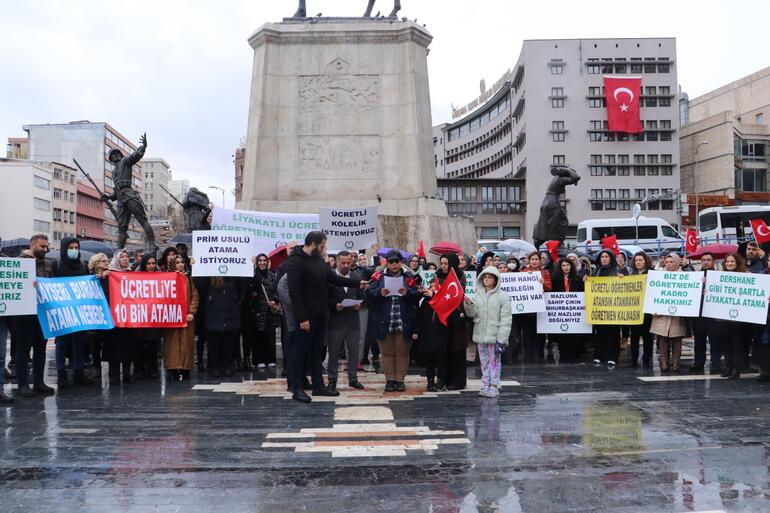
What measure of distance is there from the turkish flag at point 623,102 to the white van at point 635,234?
38430mm

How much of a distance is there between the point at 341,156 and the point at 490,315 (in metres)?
8.80

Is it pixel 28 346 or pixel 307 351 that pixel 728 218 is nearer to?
pixel 307 351

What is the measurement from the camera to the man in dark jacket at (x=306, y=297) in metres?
9.02

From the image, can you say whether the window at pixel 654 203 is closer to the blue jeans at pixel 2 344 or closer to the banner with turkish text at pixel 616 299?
the banner with turkish text at pixel 616 299

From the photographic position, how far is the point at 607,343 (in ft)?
40.6

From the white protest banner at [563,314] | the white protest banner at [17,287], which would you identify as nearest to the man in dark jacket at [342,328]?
the white protest banner at [17,287]

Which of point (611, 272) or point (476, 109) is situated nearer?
point (611, 272)

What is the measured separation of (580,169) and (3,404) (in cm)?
7622

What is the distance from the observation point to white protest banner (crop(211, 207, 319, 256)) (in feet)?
44.5

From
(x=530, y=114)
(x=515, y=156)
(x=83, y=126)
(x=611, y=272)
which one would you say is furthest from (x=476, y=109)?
(x=611, y=272)

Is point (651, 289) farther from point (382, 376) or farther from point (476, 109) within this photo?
point (476, 109)

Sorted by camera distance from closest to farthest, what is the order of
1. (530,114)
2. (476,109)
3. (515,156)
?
(530,114)
(515,156)
(476,109)

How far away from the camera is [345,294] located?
10094 millimetres

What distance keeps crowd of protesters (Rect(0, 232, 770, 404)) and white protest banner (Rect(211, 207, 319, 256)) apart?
1.53 m
